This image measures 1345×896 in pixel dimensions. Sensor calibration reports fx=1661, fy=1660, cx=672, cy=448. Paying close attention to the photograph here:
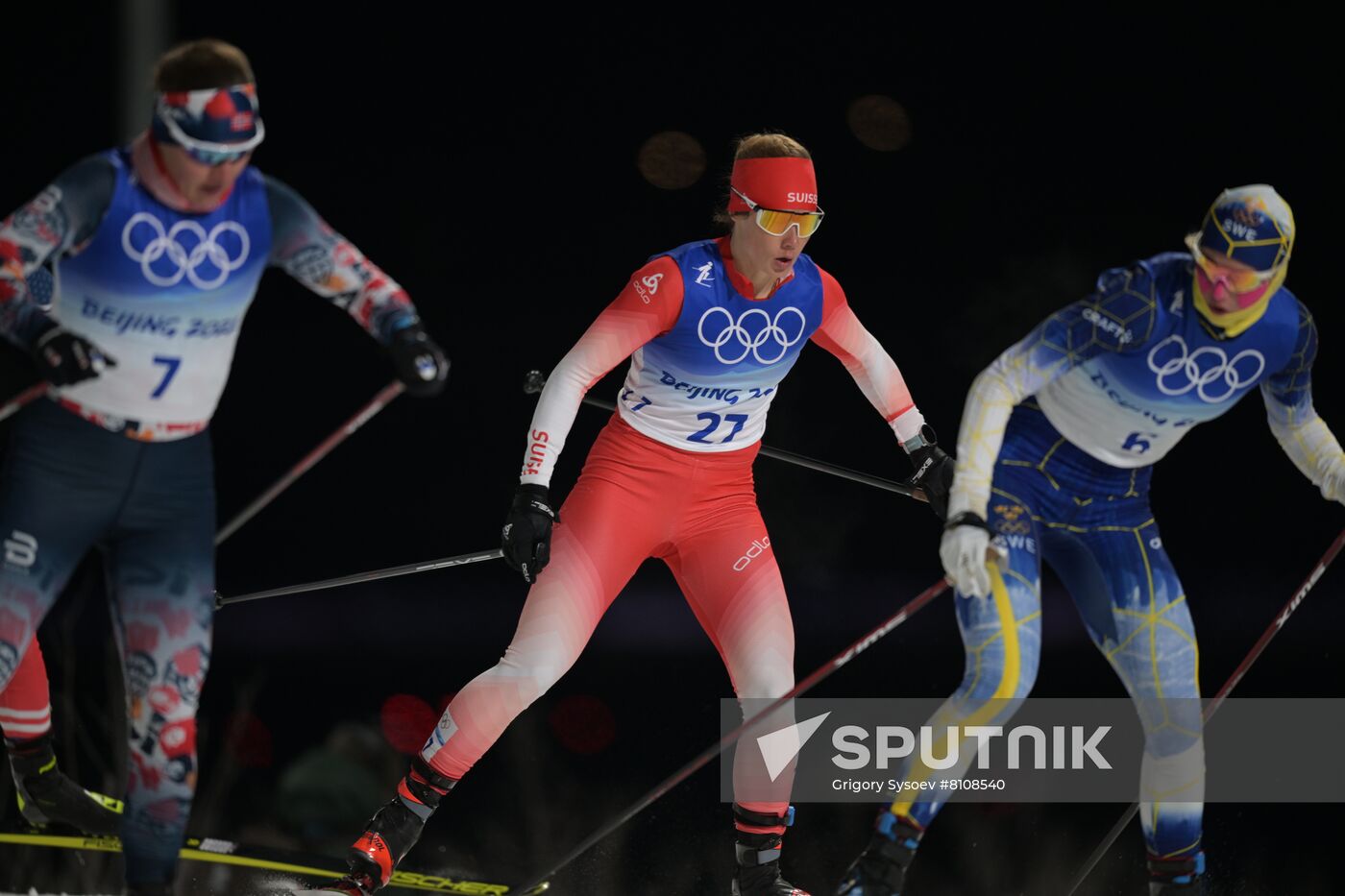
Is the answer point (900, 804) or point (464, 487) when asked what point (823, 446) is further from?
point (900, 804)

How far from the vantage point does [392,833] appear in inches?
163

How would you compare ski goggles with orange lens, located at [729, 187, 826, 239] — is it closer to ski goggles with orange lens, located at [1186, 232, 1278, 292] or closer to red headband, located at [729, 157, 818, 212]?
red headband, located at [729, 157, 818, 212]

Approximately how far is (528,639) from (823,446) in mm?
3847

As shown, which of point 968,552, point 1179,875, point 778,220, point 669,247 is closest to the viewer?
point 968,552

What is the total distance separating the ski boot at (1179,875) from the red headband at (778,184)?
180 centimetres

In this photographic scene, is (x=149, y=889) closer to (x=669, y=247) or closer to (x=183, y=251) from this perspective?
(x=183, y=251)

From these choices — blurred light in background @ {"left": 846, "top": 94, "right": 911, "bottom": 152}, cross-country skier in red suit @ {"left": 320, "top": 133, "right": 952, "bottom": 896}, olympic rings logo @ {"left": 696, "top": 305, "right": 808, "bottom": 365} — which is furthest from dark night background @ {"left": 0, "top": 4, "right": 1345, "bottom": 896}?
olympic rings logo @ {"left": 696, "top": 305, "right": 808, "bottom": 365}

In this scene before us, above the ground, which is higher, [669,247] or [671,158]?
[671,158]

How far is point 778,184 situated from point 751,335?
381 mm

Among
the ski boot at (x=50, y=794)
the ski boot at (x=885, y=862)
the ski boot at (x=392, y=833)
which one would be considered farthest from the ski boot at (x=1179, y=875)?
the ski boot at (x=50, y=794)

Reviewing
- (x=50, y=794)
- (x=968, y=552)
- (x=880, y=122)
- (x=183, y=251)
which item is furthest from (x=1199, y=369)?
(x=880, y=122)

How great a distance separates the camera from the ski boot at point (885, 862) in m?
3.76

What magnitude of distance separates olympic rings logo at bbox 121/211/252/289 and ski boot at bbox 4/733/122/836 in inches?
57.6

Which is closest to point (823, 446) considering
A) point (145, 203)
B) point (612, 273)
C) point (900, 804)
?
point (612, 273)
